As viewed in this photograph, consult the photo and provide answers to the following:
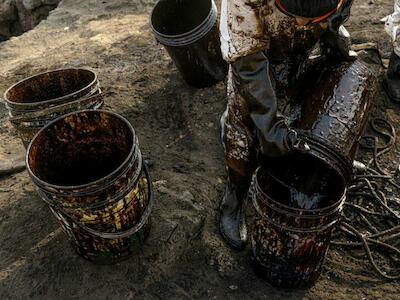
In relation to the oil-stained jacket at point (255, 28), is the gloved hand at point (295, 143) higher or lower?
lower

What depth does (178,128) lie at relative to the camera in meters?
4.72

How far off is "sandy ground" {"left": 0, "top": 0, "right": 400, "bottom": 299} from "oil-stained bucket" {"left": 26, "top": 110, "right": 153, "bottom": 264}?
0.70ft

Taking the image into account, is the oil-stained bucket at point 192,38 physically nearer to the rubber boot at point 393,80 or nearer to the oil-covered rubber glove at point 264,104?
the rubber boot at point 393,80

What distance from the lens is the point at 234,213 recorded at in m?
3.44

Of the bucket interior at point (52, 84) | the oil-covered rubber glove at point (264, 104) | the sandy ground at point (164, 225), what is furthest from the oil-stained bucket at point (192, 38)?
the oil-covered rubber glove at point (264, 104)

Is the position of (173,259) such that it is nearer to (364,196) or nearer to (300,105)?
(300,105)

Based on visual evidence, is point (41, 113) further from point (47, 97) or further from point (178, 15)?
point (178, 15)

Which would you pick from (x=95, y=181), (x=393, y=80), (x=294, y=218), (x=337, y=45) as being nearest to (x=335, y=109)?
(x=337, y=45)

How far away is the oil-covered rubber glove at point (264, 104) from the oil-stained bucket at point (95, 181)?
86cm

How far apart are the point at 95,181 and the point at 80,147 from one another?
2.77 ft

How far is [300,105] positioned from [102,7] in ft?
18.5

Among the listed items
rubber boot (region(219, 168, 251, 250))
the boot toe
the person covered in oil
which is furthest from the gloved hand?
the boot toe

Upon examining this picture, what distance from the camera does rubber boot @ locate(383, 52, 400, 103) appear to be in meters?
Answer: 4.84

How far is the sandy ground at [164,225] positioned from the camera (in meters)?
3.04
